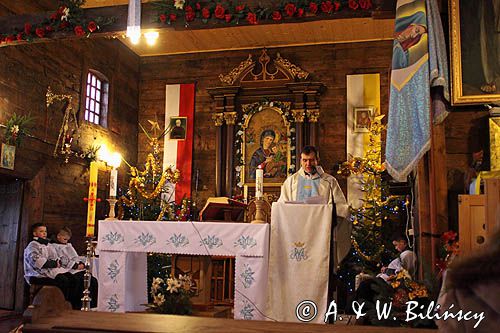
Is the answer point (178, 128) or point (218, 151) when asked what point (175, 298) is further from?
point (178, 128)

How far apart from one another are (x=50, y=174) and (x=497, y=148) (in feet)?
25.2

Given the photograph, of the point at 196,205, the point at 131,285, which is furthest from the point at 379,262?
the point at 131,285

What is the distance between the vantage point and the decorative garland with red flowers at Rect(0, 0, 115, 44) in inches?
297

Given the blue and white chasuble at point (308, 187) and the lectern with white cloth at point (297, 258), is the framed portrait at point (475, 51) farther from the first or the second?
the blue and white chasuble at point (308, 187)

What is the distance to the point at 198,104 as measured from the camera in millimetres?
13344

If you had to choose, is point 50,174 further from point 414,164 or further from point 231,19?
point 414,164

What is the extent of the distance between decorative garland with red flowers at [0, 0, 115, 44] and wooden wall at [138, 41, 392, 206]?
5798mm

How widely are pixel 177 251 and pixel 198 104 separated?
305 inches

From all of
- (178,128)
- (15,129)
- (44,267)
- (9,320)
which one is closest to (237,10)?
(15,129)

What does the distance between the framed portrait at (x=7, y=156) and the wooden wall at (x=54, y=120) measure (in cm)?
11

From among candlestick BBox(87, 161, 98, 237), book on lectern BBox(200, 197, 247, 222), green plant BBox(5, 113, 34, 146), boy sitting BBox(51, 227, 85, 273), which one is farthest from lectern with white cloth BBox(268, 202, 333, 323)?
green plant BBox(5, 113, 34, 146)

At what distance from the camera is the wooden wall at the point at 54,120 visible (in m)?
9.19

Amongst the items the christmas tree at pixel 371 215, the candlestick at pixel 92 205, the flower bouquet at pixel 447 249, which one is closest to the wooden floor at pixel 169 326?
the flower bouquet at pixel 447 249

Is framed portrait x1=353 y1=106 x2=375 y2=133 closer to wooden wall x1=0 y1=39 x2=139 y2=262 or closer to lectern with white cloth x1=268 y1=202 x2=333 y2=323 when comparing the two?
wooden wall x1=0 y1=39 x2=139 y2=262
